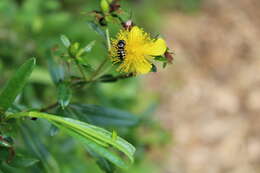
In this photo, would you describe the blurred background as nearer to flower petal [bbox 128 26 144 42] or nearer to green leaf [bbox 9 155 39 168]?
green leaf [bbox 9 155 39 168]

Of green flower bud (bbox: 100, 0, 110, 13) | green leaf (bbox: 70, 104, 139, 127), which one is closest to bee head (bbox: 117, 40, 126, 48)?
green flower bud (bbox: 100, 0, 110, 13)

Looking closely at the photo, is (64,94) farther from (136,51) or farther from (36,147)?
(36,147)

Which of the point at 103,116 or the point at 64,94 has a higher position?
the point at 103,116

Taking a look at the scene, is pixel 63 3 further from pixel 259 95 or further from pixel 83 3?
pixel 259 95

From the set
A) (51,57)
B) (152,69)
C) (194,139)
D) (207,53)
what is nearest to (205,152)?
(194,139)

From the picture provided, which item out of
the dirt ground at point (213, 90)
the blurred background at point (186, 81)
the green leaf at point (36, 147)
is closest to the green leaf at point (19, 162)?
the green leaf at point (36, 147)

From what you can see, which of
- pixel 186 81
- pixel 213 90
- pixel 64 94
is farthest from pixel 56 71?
pixel 213 90
